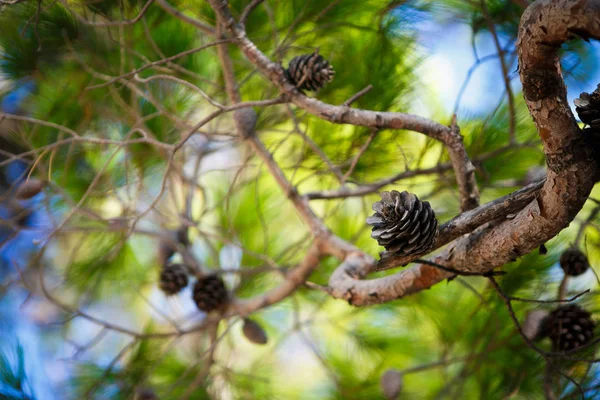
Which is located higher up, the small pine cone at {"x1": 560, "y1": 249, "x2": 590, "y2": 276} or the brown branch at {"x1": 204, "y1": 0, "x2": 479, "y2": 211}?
the brown branch at {"x1": 204, "y1": 0, "x2": 479, "y2": 211}

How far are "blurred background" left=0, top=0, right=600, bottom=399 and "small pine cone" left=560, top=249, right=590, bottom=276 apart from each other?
0.09 feet

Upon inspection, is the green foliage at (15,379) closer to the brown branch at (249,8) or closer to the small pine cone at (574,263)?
the brown branch at (249,8)

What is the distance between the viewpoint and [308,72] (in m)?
0.62

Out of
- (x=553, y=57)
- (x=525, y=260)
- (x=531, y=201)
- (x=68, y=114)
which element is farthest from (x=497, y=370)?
(x=68, y=114)

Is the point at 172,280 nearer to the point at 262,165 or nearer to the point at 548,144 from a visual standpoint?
the point at 262,165

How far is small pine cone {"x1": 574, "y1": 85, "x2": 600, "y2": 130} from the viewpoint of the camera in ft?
1.41

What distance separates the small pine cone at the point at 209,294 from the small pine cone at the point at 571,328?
1.62 ft

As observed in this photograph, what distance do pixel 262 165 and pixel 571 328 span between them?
20.6 inches

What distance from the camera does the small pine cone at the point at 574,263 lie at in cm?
71

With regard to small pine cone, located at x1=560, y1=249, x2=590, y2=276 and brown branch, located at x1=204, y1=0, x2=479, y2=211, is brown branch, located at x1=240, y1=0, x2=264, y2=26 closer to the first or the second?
brown branch, located at x1=204, y1=0, x2=479, y2=211

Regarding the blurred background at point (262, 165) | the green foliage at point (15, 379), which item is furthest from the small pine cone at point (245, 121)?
the green foliage at point (15, 379)

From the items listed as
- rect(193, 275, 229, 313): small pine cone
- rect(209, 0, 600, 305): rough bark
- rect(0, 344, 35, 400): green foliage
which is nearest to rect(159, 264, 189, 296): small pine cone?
rect(193, 275, 229, 313): small pine cone

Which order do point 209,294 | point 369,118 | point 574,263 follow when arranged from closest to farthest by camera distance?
point 369,118 → point 574,263 → point 209,294

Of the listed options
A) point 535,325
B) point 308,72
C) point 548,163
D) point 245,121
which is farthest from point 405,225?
point 535,325
